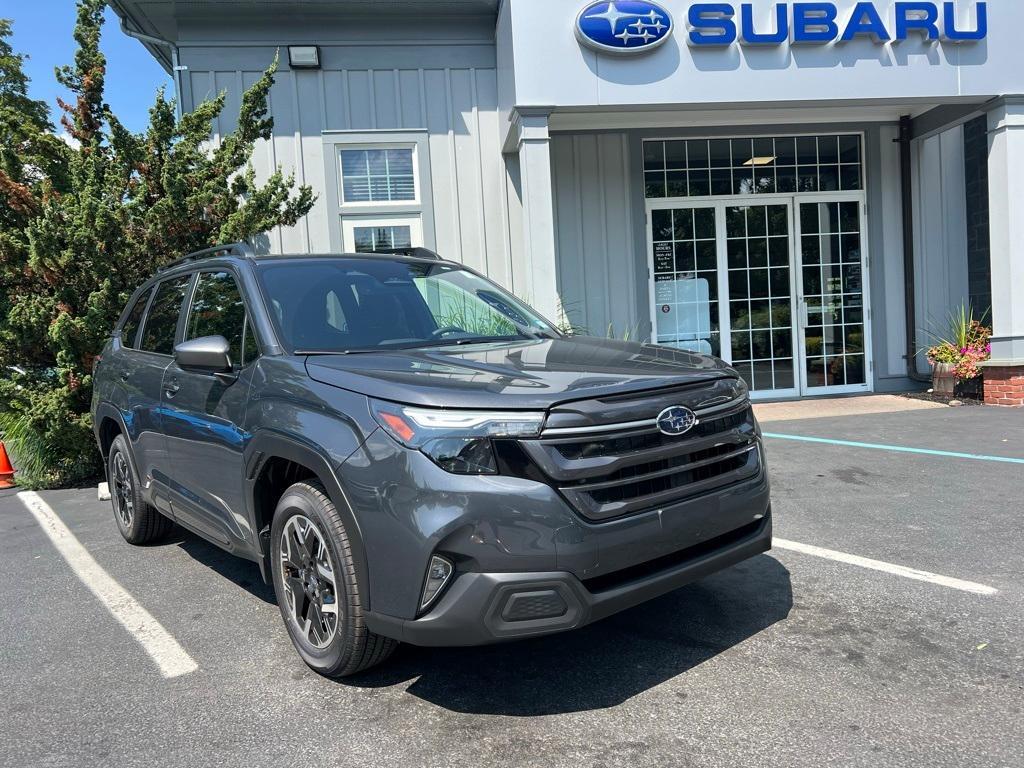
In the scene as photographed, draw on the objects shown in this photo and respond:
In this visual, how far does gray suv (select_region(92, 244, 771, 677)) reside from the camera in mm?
2467

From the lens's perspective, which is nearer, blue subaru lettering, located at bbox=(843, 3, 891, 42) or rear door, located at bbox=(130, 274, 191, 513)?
rear door, located at bbox=(130, 274, 191, 513)

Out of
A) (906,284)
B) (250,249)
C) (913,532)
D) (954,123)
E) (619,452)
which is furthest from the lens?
(906,284)

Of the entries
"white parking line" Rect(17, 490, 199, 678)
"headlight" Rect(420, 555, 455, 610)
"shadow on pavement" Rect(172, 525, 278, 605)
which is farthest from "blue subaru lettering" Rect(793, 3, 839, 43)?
"white parking line" Rect(17, 490, 199, 678)

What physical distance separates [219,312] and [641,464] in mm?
2285

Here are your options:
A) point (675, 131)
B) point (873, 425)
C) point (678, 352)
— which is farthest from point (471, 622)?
point (675, 131)

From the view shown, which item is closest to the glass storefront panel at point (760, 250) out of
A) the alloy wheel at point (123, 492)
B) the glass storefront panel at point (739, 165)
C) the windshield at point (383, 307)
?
the glass storefront panel at point (739, 165)

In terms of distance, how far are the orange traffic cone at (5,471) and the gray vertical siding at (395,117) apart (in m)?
3.73

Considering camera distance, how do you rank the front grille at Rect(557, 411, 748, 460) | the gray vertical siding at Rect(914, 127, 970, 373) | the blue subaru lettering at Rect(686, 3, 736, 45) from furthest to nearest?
the gray vertical siding at Rect(914, 127, 970, 373), the blue subaru lettering at Rect(686, 3, 736, 45), the front grille at Rect(557, 411, 748, 460)

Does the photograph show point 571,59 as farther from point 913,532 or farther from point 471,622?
point 471,622

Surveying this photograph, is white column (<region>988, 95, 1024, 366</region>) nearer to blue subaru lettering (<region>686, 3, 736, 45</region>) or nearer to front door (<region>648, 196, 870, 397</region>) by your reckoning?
front door (<region>648, 196, 870, 397</region>)

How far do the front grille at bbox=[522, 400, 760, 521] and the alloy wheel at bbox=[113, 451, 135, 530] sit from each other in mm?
3387

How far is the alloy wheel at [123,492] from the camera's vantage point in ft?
16.0

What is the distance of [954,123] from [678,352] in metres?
8.32

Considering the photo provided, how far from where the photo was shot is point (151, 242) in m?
7.09
